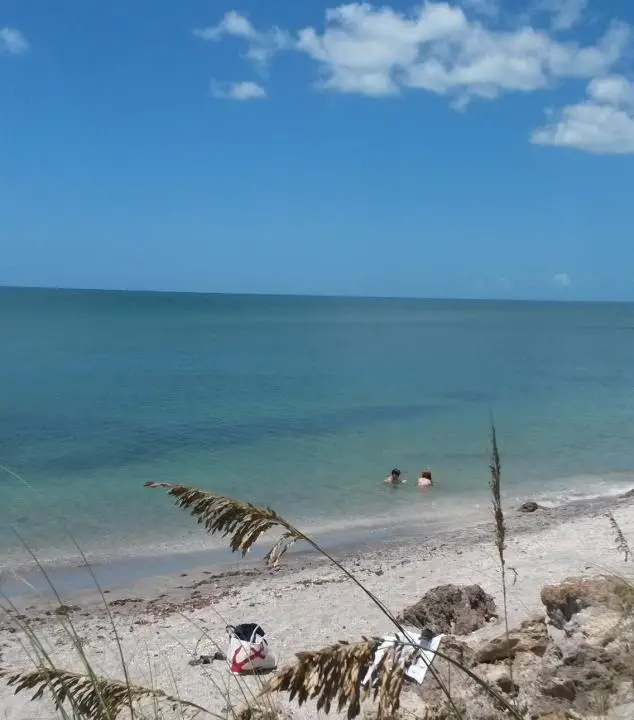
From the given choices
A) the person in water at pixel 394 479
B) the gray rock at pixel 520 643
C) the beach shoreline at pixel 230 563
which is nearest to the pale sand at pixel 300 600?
the beach shoreline at pixel 230 563

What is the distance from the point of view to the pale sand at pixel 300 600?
827cm

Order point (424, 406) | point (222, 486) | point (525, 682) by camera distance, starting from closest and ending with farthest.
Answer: point (525, 682), point (222, 486), point (424, 406)

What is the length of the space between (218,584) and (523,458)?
13.5m

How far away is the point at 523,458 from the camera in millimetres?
23641

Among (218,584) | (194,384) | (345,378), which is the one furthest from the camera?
(345,378)

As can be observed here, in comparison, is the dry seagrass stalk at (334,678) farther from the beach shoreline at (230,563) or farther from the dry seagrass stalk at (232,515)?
the beach shoreline at (230,563)

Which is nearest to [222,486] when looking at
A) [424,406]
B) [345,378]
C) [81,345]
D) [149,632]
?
[149,632]

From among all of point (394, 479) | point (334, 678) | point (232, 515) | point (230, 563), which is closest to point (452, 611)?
point (334, 678)

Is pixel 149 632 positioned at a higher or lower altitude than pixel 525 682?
lower

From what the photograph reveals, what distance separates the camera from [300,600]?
37.0 feet

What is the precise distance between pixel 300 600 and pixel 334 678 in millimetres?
9385

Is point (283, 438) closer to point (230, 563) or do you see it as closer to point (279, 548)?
point (230, 563)

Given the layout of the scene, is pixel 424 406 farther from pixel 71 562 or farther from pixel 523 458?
pixel 71 562

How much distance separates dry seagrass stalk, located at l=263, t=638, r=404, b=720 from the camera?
2209 mm
